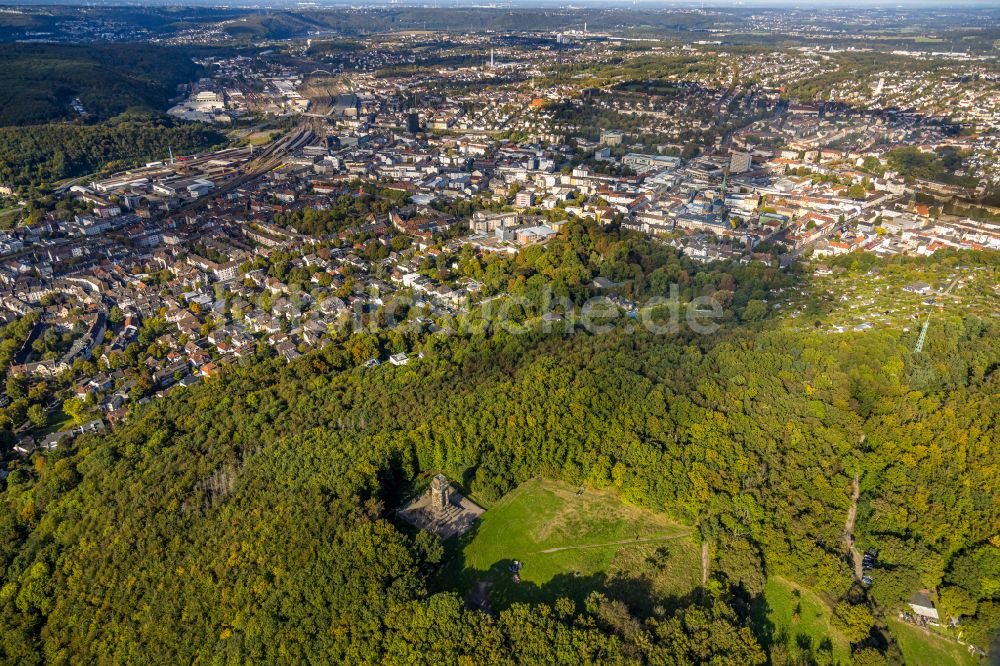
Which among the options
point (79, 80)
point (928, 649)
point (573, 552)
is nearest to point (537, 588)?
point (573, 552)

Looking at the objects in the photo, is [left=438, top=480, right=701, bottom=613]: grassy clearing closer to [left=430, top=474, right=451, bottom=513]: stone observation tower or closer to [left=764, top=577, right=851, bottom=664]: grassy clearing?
[left=430, top=474, right=451, bottom=513]: stone observation tower

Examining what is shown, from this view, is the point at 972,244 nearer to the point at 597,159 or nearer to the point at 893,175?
the point at 893,175

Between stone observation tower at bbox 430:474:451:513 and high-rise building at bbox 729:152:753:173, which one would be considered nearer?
stone observation tower at bbox 430:474:451:513

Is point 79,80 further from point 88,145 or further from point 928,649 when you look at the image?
A: point 928,649

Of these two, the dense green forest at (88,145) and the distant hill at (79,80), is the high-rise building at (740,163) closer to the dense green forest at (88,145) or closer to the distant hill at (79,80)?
the dense green forest at (88,145)

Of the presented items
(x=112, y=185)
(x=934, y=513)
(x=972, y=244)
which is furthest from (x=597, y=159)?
(x=934, y=513)

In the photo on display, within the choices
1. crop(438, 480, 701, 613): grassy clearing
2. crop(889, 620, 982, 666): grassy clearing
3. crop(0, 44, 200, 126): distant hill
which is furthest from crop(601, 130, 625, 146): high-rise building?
crop(889, 620, 982, 666): grassy clearing
